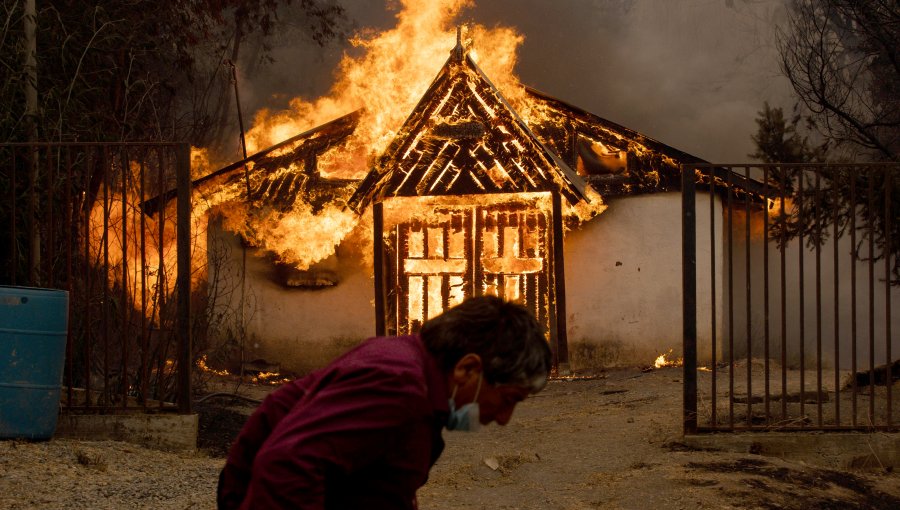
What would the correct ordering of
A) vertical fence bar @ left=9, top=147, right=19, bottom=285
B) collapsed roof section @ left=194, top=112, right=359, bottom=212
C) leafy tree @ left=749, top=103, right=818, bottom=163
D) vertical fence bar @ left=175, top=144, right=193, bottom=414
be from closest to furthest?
1. vertical fence bar @ left=9, top=147, right=19, bottom=285
2. vertical fence bar @ left=175, top=144, right=193, bottom=414
3. leafy tree @ left=749, top=103, right=818, bottom=163
4. collapsed roof section @ left=194, top=112, right=359, bottom=212

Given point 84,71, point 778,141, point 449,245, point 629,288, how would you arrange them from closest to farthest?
point 84,71 < point 778,141 < point 449,245 < point 629,288

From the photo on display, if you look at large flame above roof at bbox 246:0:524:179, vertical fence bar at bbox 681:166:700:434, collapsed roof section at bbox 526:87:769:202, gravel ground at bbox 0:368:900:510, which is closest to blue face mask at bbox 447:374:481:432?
gravel ground at bbox 0:368:900:510

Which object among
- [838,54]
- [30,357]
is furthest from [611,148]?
[30,357]

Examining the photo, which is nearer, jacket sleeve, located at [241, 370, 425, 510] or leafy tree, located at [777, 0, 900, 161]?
jacket sleeve, located at [241, 370, 425, 510]

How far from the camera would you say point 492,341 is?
2.26 metres

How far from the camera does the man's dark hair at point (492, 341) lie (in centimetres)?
226

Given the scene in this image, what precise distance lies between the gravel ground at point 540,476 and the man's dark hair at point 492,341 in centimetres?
443

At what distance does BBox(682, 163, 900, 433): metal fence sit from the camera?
7.56 m

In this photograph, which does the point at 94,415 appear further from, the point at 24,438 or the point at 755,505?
the point at 755,505

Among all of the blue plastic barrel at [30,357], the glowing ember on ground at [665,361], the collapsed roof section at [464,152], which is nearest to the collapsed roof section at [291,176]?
the collapsed roof section at [464,152]

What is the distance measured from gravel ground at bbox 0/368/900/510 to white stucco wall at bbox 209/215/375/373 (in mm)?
6585

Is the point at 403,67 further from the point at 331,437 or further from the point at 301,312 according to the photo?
the point at 331,437

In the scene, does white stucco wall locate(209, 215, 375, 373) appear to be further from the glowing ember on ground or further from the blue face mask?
the blue face mask

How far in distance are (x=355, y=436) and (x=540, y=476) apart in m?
5.74
